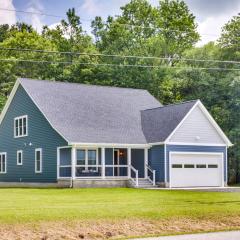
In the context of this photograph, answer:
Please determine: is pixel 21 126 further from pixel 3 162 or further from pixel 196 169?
pixel 196 169

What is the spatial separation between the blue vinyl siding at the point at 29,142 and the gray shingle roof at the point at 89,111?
741 mm

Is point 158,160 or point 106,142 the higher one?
point 106,142

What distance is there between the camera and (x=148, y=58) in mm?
57281

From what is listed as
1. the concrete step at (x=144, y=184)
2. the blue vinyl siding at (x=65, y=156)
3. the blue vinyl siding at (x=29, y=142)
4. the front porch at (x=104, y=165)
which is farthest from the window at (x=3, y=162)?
the concrete step at (x=144, y=184)

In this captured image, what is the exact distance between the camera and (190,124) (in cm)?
3947

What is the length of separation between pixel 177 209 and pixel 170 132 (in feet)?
53.8

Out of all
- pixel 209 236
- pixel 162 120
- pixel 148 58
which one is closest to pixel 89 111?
pixel 162 120

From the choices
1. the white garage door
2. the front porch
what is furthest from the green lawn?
the white garage door

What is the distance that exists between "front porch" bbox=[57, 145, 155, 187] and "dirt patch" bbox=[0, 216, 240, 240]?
16835mm

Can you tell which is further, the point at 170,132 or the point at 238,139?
the point at 238,139

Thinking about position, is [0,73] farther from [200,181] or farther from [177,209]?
[177,209]

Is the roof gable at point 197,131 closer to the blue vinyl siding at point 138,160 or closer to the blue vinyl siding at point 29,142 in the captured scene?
the blue vinyl siding at point 138,160

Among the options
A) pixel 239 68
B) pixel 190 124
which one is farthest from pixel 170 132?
pixel 239 68

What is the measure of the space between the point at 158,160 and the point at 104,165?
3673 mm
